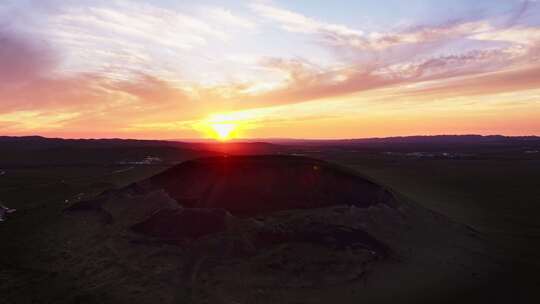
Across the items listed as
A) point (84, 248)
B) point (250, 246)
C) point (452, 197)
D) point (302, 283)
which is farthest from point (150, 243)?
point (452, 197)

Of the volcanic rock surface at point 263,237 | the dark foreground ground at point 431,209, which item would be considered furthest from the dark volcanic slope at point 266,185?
the dark foreground ground at point 431,209

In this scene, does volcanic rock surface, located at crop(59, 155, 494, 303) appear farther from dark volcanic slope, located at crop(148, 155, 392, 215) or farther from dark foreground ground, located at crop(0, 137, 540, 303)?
dark foreground ground, located at crop(0, 137, 540, 303)

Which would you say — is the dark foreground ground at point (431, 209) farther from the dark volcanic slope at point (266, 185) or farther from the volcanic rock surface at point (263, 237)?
the dark volcanic slope at point (266, 185)

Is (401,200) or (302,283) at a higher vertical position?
(401,200)

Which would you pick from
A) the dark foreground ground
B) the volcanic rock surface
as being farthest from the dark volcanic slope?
the dark foreground ground

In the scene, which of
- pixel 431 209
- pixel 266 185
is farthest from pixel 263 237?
pixel 431 209

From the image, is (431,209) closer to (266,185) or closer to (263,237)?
(266,185)

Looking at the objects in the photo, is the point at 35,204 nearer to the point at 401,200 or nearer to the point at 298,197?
the point at 298,197

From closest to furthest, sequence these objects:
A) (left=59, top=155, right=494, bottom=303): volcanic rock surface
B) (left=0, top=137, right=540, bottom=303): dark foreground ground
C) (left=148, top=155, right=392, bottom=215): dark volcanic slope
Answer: (left=0, top=137, right=540, bottom=303): dark foreground ground < (left=59, top=155, right=494, bottom=303): volcanic rock surface < (left=148, top=155, right=392, bottom=215): dark volcanic slope
